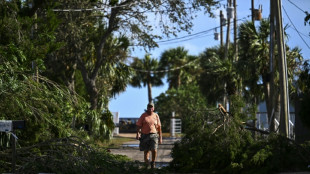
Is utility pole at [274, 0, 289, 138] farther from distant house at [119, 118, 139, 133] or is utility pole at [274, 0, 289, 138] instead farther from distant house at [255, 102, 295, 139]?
distant house at [119, 118, 139, 133]

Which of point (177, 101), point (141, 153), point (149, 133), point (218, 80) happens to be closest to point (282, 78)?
point (149, 133)

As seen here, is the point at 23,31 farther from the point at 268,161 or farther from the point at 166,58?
the point at 166,58

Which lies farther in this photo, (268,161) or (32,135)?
(32,135)

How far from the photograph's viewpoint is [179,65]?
57188 millimetres

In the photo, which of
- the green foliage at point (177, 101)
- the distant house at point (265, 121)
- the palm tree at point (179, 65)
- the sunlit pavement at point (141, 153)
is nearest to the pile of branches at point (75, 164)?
the sunlit pavement at point (141, 153)

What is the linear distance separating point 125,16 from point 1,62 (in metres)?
12.2

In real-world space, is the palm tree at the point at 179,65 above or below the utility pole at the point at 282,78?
above

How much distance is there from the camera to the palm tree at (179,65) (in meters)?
56.8

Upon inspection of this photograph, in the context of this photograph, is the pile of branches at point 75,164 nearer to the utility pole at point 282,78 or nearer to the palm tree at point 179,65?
the utility pole at point 282,78

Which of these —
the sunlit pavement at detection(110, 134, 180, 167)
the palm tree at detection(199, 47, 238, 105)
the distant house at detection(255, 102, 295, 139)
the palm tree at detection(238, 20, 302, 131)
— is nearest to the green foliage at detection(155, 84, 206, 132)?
the palm tree at detection(199, 47, 238, 105)

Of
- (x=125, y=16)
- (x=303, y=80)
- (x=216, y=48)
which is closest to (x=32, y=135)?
(x=303, y=80)

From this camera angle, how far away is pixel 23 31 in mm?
16625

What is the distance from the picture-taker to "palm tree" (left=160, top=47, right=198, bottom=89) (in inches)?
2237

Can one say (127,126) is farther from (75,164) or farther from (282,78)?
(75,164)
